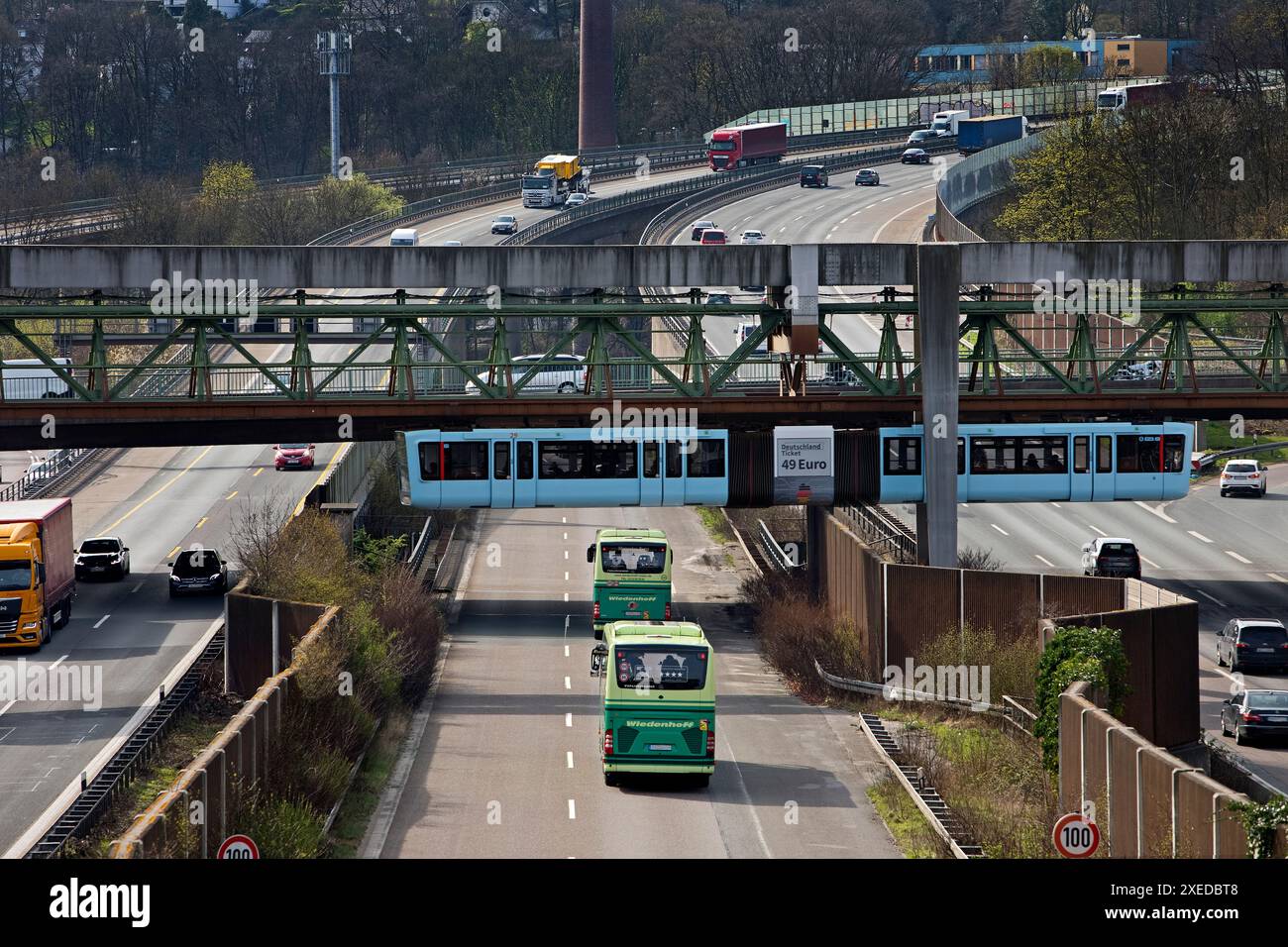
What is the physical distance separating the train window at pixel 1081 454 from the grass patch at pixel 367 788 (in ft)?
58.5

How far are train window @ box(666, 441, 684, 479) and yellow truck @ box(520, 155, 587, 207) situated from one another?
262 feet

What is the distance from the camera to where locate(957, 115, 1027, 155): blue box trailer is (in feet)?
428

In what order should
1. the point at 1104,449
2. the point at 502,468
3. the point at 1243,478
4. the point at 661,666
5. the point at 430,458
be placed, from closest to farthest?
the point at 661,666 → the point at 430,458 → the point at 502,468 → the point at 1104,449 → the point at 1243,478

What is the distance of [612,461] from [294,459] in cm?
3161

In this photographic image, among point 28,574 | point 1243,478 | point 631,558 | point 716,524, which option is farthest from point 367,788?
point 1243,478

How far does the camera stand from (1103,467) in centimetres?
4434

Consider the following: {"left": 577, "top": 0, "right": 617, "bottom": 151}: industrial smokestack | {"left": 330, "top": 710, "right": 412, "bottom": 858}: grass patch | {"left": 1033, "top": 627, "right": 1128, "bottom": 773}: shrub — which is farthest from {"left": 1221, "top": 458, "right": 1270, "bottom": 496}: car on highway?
{"left": 577, "top": 0, "right": 617, "bottom": 151}: industrial smokestack

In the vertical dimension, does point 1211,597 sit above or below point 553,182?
below

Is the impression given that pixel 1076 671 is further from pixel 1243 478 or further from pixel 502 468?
pixel 1243 478

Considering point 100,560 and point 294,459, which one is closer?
point 100,560

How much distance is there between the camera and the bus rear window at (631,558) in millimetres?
43875

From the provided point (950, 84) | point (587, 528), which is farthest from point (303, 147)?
point (587, 528)

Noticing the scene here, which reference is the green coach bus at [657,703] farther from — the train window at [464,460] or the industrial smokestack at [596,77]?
the industrial smokestack at [596,77]
